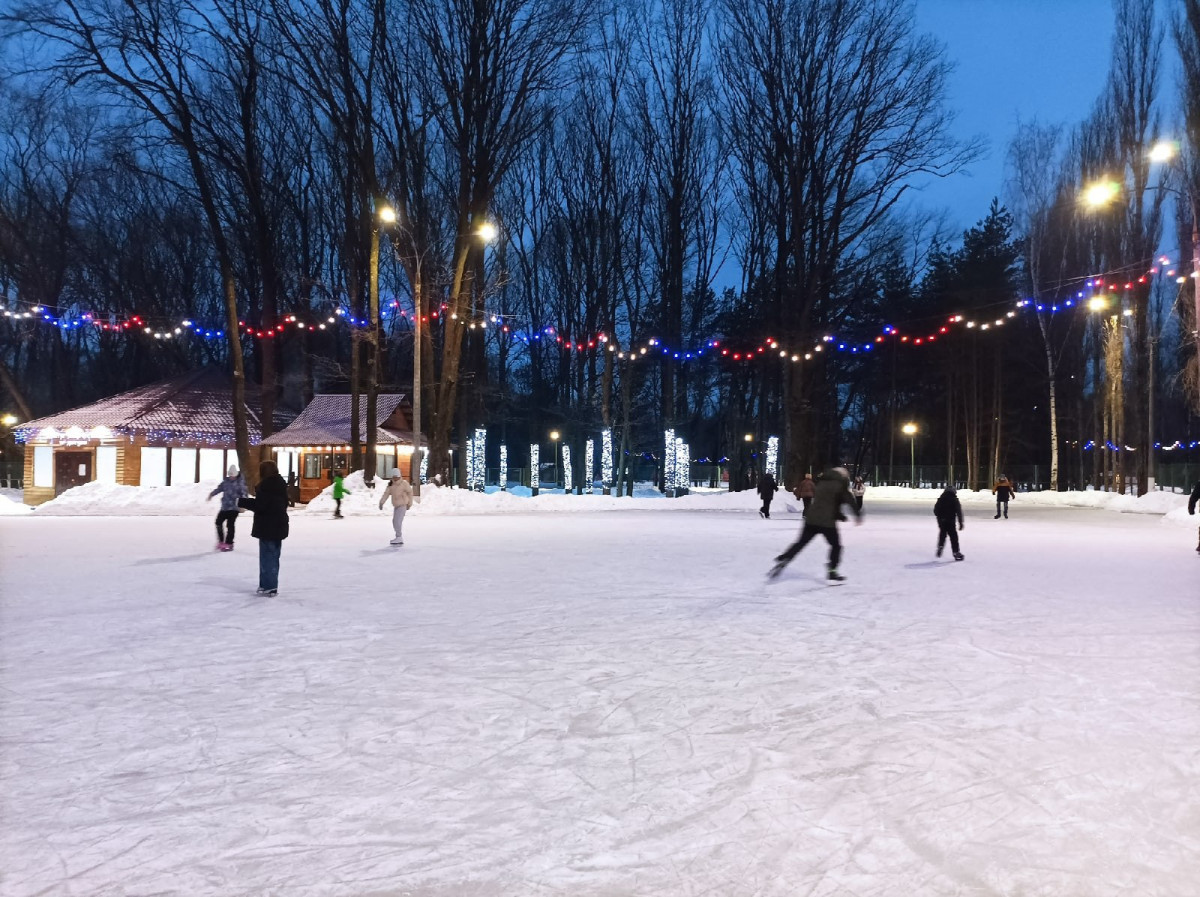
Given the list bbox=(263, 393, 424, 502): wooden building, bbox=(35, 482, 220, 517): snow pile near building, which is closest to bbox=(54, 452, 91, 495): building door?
bbox=(263, 393, 424, 502): wooden building

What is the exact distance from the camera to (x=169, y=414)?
36781mm

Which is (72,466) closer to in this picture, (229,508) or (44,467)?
(44,467)

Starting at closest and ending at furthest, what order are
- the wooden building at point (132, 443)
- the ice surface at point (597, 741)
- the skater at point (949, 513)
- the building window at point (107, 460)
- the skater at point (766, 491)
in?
1. the ice surface at point (597, 741)
2. the skater at point (949, 513)
3. the skater at point (766, 491)
4. the wooden building at point (132, 443)
5. the building window at point (107, 460)

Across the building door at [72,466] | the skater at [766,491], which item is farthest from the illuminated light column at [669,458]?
the building door at [72,466]

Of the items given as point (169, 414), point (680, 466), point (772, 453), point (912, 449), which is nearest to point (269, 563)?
point (680, 466)

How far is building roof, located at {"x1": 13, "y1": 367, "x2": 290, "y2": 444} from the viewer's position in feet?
118

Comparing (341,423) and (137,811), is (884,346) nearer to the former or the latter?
(341,423)

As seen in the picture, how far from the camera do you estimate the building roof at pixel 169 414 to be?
35.8m

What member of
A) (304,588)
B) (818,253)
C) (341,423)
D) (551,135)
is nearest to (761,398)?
(818,253)

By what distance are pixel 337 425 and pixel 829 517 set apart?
28.8 metres

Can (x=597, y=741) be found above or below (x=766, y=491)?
below

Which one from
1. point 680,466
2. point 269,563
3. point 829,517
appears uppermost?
point 680,466

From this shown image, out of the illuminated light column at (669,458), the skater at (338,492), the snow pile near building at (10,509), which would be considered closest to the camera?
the skater at (338,492)

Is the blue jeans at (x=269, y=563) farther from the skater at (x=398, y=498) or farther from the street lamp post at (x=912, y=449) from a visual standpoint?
the street lamp post at (x=912, y=449)
